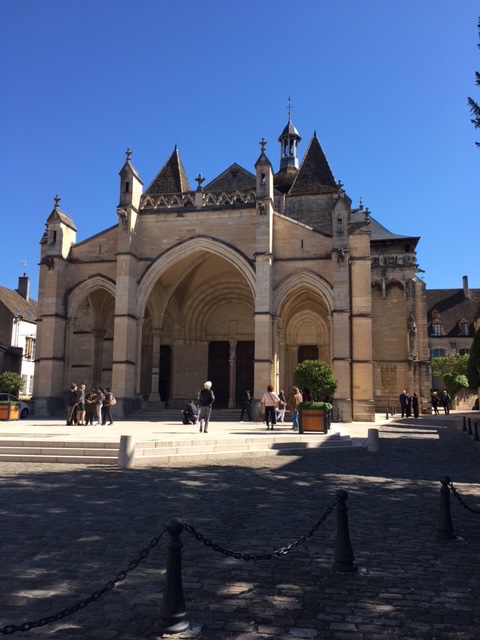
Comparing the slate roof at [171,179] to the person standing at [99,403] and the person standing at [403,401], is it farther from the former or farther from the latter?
the person standing at [403,401]

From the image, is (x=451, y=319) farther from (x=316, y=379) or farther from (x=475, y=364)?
(x=316, y=379)

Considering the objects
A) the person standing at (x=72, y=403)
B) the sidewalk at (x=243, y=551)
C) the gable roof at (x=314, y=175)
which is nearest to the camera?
the sidewalk at (x=243, y=551)

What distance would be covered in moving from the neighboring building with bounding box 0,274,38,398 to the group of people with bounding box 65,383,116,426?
1880cm

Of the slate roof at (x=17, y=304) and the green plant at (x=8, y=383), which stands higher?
the slate roof at (x=17, y=304)

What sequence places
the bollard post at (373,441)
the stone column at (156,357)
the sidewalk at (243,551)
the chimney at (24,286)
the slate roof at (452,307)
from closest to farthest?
the sidewalk at (243,551)
the bollard post at (373,441)
the stone column at (156,357)
the chimney at (24,286)
the slate roof at (452,307)

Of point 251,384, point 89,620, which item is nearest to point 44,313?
point 251,384

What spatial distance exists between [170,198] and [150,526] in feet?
69.9

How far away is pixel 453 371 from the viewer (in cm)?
4200

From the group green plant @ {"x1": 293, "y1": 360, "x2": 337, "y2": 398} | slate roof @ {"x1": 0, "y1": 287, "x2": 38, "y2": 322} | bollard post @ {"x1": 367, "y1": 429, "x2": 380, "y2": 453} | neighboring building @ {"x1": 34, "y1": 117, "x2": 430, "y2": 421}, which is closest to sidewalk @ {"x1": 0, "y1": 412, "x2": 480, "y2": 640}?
bollard post @ {"x1": 367, "y1": 429, "x2": 380, "y2": 453}

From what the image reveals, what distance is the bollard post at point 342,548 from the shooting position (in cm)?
451

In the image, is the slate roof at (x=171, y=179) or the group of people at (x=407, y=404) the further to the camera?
the slate roof at (x=171, y=179)

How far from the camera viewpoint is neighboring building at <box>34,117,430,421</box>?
22891 millimetres

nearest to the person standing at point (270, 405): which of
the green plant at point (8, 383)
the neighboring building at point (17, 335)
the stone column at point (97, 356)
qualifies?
the green plant at point (8, 383)

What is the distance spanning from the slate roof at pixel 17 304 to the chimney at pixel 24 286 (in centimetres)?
64
